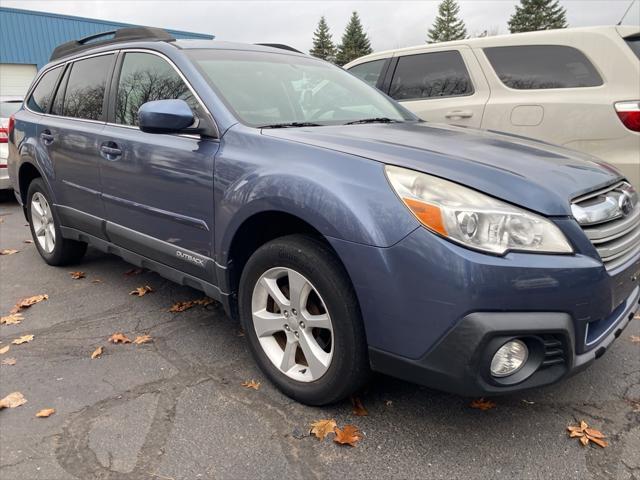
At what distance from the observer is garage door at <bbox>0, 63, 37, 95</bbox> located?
23891mm

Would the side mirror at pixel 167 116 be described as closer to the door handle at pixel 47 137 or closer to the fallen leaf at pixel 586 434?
the door handle at pixel 47 137

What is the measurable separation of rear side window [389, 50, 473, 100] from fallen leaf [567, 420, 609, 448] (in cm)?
350

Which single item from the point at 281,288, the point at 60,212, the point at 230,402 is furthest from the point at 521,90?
the point at 60,212

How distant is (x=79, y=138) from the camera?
368 cm

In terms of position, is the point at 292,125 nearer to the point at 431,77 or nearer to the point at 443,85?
the point at 443,85

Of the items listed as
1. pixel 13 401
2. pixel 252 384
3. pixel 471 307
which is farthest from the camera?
pixel 252 384

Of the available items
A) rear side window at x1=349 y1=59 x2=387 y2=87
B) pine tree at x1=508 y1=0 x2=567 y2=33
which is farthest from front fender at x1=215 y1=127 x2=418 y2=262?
pine tree at x1=508 y1=0 x2=567 y2=33

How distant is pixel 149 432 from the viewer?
2.28 meters

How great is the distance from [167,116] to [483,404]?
6.76 feet

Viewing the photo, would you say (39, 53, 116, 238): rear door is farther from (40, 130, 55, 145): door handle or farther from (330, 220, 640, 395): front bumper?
(330, 220, 640, 395): front bumper

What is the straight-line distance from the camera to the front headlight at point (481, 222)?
1.84m

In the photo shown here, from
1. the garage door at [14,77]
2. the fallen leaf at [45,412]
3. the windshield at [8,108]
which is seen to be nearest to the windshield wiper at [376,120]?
the fallen leaf at [45,412]

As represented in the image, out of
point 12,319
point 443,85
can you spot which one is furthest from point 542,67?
point 12,319

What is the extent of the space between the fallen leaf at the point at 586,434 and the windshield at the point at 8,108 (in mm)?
8498
